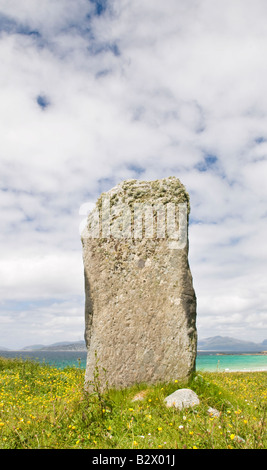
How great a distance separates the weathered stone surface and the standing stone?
853 millimetres

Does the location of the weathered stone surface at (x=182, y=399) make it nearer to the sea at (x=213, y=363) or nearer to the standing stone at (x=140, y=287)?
the standing stone at (x=140, y=287)

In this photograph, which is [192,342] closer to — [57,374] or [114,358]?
[114,358]

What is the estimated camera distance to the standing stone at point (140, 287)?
798cm

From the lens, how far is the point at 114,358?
8.03 m

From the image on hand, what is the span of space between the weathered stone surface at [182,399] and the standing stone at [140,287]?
0.85 meters

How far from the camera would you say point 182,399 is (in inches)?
264

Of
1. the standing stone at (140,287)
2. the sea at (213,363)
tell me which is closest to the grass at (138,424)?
the standing stone at (140,287)

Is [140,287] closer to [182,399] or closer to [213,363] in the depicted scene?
[182,399]

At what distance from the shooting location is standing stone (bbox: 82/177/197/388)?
7.98 meters

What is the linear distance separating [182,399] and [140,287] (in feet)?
8.55

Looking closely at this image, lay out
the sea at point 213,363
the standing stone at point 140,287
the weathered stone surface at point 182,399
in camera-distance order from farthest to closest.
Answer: the sea at point 213,363
the standing stone at point 140,287
the weathered stone surface at point 182,399
